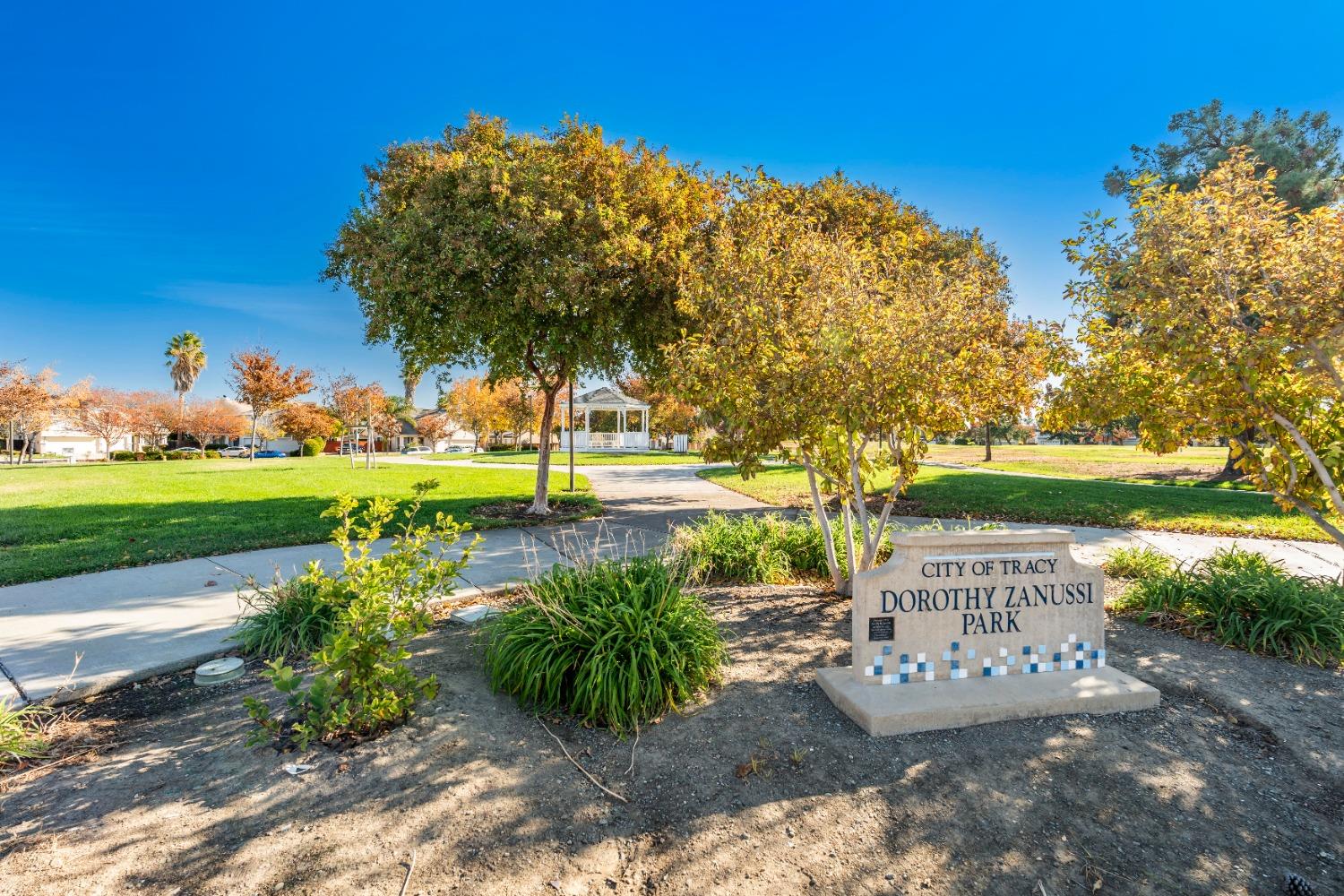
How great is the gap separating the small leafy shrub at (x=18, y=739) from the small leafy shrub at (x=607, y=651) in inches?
82.5

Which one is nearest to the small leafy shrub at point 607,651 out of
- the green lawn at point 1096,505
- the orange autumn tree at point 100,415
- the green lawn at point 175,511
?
the green lawn at point 175,511

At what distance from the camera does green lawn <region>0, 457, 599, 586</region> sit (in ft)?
22.5

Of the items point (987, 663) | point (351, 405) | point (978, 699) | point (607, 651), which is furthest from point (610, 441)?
point (978, 699)

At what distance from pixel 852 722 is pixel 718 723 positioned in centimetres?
70

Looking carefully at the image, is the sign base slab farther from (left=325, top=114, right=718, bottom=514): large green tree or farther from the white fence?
the white fence

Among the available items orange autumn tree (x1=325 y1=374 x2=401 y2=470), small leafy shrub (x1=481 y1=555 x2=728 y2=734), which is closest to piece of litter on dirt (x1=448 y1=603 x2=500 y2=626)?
Result: small leafy shrub (x1=481 y1=555 x2=728 y2=734)

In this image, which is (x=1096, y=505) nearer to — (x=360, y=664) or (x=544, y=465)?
(x=544, y=465)

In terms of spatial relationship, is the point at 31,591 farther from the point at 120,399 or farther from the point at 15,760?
the point at 120,399

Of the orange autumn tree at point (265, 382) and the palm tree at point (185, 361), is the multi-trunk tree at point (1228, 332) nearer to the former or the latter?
the orange autumn tree at point (265, 382)

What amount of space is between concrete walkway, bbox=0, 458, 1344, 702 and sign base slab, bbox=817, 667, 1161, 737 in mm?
1925

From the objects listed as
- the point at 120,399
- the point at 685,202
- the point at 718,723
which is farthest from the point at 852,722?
the point at 120,399

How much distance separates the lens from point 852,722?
3.11 meters

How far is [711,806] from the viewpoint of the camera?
97.9 inches

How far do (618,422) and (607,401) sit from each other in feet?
7.98
